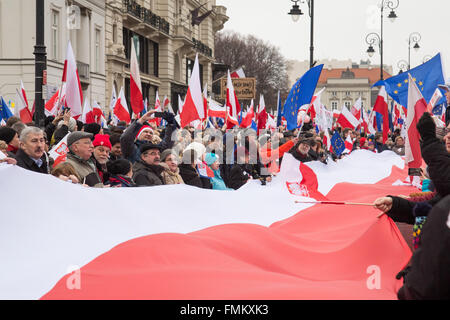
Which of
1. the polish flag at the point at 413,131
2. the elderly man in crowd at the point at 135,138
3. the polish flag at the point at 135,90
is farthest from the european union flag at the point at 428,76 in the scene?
the polish flag at the point at 135,90

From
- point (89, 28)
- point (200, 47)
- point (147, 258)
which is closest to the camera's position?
point (147, 258)

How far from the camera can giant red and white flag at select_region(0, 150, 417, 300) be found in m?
3.99

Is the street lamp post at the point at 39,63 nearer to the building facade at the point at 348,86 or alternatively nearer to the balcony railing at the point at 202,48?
the balcony railing at the point at 202,48

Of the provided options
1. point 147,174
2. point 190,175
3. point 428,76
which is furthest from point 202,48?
point 147,174

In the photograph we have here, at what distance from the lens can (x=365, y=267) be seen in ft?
15.8

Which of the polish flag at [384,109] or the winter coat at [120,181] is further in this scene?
the polish flag at [384,109]

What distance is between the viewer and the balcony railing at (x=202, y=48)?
54.8 metres

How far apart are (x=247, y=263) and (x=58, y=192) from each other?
1.58m

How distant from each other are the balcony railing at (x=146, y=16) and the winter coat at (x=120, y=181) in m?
32.7

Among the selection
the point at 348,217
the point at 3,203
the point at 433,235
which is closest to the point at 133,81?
the point at 348,217

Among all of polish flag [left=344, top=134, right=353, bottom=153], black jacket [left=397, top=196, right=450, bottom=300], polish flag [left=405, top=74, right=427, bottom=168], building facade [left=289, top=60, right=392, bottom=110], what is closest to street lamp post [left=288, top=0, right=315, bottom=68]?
polish flag [left=344, top=134, right=353, bottom=153]

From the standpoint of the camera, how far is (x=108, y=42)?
3634 cm
